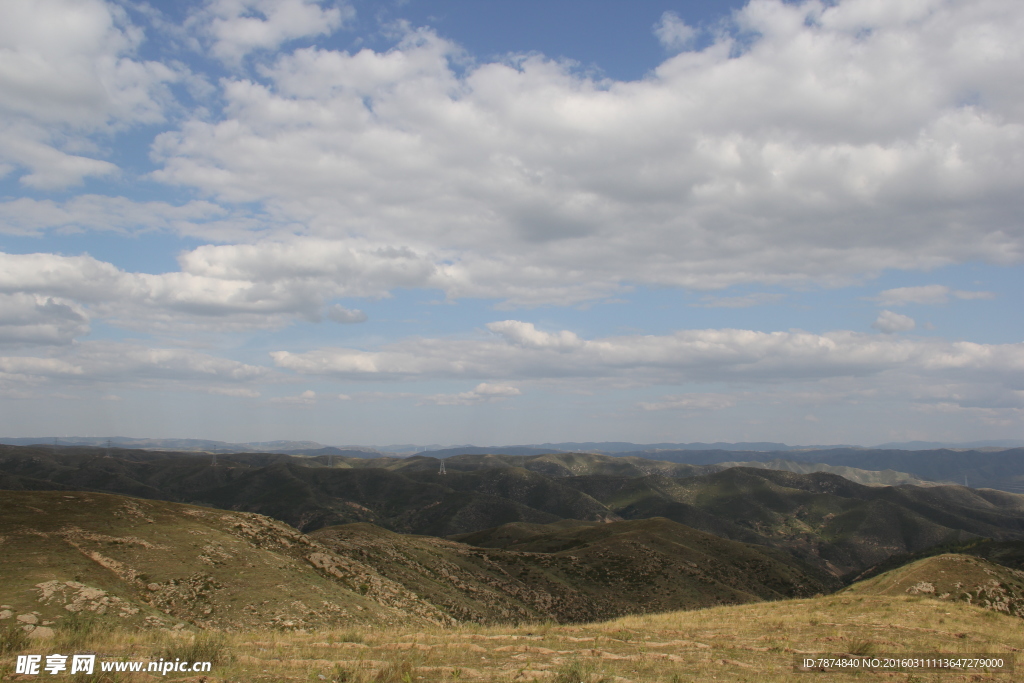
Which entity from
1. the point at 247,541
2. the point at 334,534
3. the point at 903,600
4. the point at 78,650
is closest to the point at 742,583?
the point at 903,600

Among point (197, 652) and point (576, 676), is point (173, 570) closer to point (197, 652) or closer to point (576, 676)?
point (197, 652)

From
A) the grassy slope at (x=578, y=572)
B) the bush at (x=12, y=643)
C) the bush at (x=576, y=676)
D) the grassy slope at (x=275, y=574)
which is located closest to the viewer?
the bush at (x=576, y=676)

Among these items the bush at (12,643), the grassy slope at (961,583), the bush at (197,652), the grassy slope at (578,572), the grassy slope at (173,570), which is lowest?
the grassy slope at (578,572)

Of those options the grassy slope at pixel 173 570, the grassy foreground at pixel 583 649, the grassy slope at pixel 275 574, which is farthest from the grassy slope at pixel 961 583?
the grassy slope at pixel 173 570

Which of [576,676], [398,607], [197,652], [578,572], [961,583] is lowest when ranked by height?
[578,572]

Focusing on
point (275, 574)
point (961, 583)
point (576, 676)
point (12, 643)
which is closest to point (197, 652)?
point (12, 643)

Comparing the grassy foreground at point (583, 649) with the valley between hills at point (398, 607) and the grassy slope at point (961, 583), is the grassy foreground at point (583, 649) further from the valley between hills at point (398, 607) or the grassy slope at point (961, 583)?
the grassy slope at point (961, 583)

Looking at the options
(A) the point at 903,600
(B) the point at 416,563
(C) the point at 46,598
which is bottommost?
(B) the point at 416,563

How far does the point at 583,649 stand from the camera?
21031mm

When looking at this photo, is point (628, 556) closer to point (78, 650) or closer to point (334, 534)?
point (334, 534)

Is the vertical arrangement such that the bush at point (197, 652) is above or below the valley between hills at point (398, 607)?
above

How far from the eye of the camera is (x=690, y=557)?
94.0m

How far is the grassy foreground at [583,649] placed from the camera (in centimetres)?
1541

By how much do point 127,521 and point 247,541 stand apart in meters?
8.92
